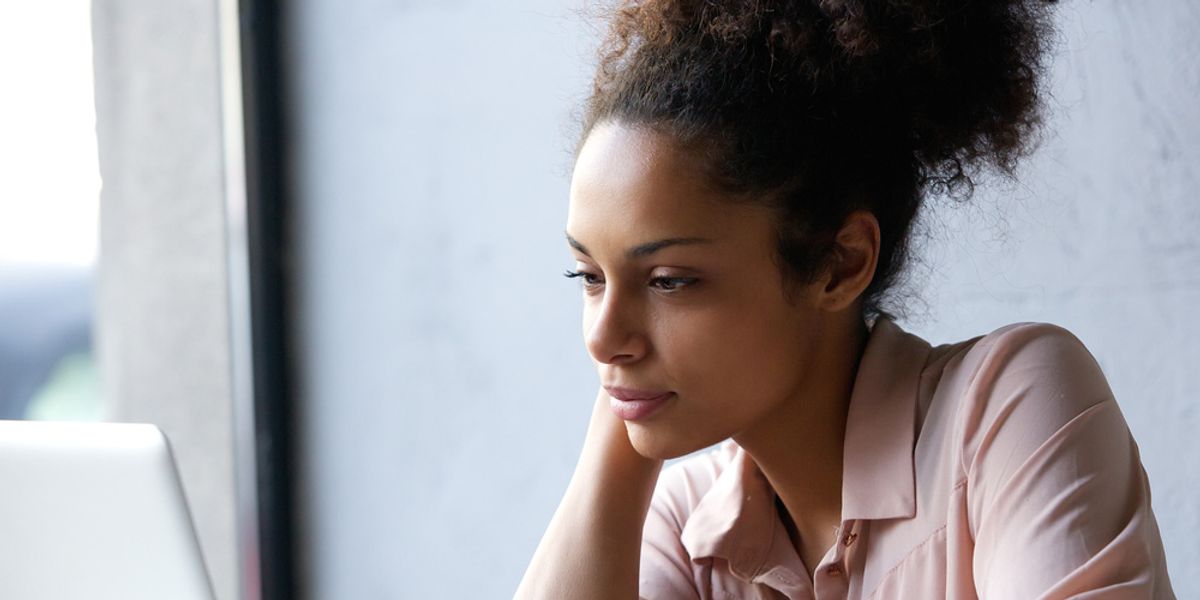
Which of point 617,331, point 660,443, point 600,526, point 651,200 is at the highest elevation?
point 651,200

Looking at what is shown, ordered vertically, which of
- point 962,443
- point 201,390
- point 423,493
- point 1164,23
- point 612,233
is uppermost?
point 1164,23

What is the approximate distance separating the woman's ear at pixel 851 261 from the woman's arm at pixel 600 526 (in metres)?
0.28

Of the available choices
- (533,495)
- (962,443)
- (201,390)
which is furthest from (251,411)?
(962,443)

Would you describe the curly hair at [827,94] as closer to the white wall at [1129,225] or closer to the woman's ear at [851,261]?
the woman's ear at [851,261]

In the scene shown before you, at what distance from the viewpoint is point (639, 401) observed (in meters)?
1.19

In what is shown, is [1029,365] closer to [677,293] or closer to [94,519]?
[677,293]

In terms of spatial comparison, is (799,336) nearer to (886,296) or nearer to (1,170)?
(886,296)

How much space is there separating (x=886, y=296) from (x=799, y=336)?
0.16 metres

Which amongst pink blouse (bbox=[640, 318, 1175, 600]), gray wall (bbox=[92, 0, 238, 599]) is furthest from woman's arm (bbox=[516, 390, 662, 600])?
gray wall (bbox=[92, 0, 238, 599])

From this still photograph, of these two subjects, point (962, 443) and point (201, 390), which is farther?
point (201, 390)

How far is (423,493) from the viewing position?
245 centimetres

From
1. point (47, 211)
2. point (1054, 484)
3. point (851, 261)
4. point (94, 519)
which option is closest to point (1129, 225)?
point (851, 261)

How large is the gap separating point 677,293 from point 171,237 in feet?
5.42

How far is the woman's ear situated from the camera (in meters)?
1.19
